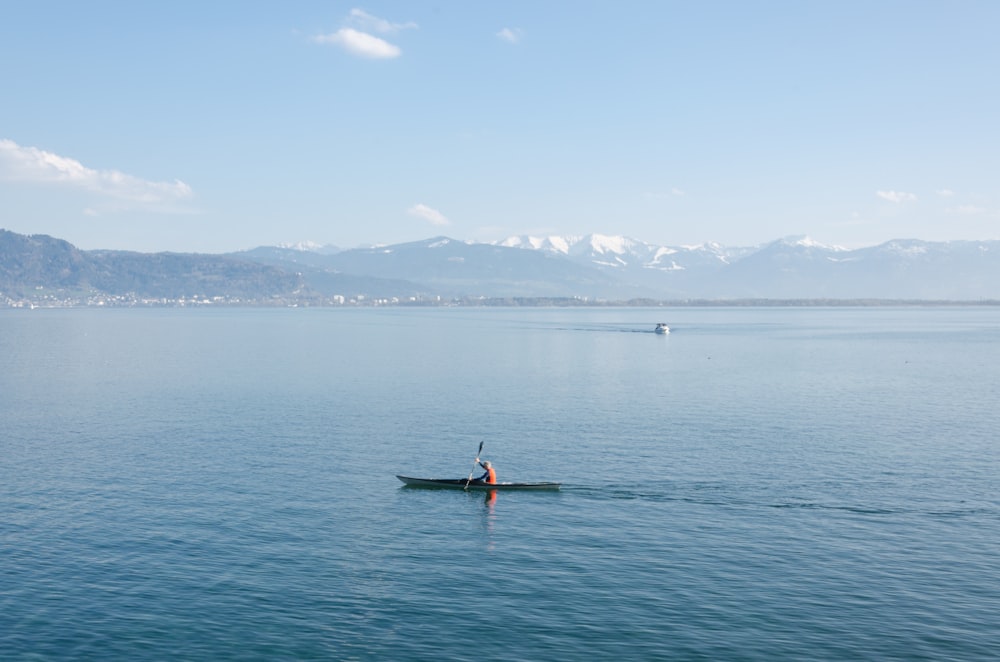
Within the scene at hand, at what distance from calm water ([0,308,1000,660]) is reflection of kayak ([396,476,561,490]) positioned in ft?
3.45

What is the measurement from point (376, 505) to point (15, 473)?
3276 cm

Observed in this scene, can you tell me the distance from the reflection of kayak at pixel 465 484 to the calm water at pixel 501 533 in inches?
41.4

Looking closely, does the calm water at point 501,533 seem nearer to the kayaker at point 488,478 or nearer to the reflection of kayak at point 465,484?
the reflection of kayak at point 465,484

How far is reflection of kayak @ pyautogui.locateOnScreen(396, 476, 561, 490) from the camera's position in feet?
215

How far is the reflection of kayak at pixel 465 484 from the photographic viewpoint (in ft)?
215

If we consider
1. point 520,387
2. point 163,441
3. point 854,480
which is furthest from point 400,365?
point 854,480

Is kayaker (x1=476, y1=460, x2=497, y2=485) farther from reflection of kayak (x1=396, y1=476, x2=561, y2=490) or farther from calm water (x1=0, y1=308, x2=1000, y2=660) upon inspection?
calm water (x1=0, y1=308, x2=1000, y2=660)

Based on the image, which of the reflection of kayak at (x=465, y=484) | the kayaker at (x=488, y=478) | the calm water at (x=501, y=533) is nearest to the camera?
the calm water at (x=501, y=533)

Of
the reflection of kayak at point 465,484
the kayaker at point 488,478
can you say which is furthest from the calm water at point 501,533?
the kayaker at point 488,478

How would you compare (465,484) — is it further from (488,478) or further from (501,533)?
(501,533)

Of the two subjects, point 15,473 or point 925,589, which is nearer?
point 925,589

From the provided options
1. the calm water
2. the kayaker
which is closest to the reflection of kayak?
the kayaker

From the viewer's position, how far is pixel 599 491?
214ft

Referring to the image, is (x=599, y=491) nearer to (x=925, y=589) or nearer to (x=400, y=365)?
(x=925, y=589)
